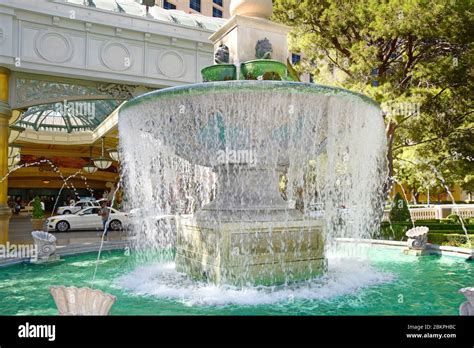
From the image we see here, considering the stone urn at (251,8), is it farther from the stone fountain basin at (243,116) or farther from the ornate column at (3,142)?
the ornate column at (3,142)

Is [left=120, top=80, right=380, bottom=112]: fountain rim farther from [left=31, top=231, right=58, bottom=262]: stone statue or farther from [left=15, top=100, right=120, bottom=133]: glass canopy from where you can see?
[left=15, top=100, right=120, bottom=133]: glass canopy

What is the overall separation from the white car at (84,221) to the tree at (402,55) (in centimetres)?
1156

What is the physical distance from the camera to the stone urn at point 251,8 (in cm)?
793

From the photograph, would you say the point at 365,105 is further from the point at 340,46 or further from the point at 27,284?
the point at 340,46

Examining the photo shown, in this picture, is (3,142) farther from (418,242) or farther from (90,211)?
(90,211)

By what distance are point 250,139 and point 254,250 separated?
1703 mm

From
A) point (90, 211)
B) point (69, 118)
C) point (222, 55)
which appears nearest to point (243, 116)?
point (222, 55)

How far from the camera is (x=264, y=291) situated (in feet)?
19.0

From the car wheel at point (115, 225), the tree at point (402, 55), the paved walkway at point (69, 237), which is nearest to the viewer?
the tree at point (402, 55)

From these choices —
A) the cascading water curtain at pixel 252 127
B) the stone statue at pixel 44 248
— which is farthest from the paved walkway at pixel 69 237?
the cascading water curtain at pixel 252 127

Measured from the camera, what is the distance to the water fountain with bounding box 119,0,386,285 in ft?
19.6

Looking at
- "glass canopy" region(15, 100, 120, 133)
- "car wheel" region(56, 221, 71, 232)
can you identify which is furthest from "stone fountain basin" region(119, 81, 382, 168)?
"glass canopy" region(15, 100, 120, 133)

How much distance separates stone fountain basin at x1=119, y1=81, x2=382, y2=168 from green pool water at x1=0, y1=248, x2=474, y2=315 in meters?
2.15
